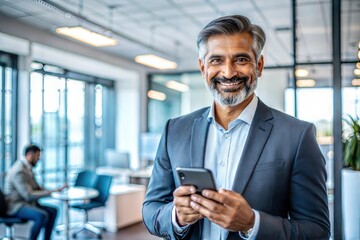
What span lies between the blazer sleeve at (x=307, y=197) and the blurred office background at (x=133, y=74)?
146 inches

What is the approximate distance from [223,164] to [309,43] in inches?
291

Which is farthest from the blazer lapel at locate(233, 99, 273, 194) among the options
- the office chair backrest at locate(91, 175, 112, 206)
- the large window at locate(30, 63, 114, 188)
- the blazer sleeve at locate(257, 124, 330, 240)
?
the large window at locate(30, 63, 114, 188)

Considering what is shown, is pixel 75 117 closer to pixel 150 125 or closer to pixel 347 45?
pixel 150 125

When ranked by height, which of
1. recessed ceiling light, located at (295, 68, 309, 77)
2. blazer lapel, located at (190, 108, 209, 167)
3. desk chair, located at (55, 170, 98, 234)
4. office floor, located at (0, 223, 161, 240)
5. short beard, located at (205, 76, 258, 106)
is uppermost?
recessed ceiling light, located at (295, 68, 309, 77)

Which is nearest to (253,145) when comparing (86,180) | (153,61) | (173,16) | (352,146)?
(352,146)

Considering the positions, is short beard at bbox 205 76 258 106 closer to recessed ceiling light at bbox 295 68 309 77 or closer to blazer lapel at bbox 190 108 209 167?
blazer lapel at bbox 190 108 209 167

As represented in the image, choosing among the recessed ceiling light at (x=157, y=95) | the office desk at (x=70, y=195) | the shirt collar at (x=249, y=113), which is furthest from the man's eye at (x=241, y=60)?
the recessed ceiling light at (x=157, y=95)

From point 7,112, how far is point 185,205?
5593 millimetres

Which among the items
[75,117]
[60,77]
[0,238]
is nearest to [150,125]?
[75,117]

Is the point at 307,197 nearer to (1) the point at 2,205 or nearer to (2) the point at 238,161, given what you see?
(2) the point at 238,161

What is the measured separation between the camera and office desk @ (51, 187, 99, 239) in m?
5.87

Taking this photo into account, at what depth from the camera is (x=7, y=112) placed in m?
6.07

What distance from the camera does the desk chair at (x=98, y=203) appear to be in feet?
20.8

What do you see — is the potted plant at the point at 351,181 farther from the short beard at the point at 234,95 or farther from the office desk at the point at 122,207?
the short beard at the point at 234,95
